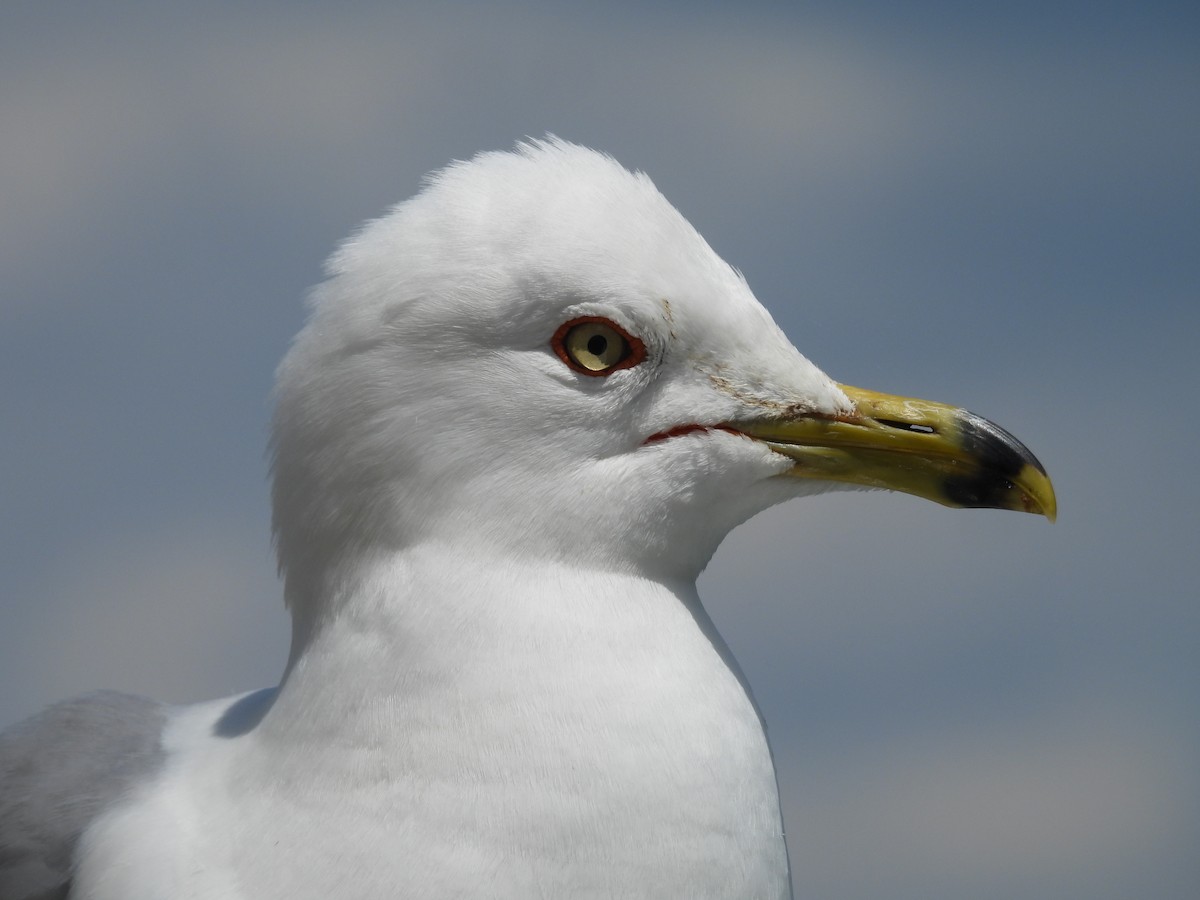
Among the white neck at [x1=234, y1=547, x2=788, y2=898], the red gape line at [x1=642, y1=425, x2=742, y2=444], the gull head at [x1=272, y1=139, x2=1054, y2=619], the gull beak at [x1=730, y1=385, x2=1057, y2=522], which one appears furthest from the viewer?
the gull beak at [x1=730, y1=385, x2=1057, y2=522]

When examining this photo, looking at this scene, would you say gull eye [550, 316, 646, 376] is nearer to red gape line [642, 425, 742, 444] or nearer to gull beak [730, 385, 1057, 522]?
red gape line [642, 425, 742, 444]

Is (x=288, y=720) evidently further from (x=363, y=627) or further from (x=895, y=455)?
(x=895, y=455)

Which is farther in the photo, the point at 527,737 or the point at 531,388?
the point at 531,388

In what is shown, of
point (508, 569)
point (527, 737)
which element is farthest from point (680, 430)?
point (527, 737)

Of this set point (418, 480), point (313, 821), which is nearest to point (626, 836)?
point (313, 821)

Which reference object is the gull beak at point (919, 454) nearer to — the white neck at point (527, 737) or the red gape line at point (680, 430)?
the red gape line at point (680, 430)

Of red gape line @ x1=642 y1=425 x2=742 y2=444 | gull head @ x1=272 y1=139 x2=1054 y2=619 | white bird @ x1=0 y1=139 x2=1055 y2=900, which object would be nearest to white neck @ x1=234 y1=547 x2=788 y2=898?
white bird @ x1=0 y1=139 x2=1055 y2=900

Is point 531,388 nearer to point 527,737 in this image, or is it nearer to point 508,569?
point 508,569
